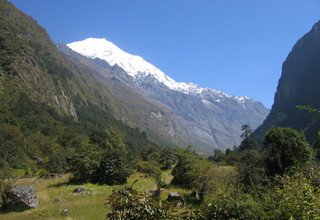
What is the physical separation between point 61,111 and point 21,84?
31980 mm

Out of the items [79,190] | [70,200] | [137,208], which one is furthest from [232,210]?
[79,190]

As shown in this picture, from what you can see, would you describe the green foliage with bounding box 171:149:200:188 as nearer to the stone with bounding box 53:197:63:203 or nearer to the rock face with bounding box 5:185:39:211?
the stone with bounding box 53:197:63:203

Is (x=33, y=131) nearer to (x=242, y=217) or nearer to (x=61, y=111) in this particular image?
(x=61, y=111)

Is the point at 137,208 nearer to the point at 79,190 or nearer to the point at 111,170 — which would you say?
the point at 79,190

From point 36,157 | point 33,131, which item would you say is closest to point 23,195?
point 36,157

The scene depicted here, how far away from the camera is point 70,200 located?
39375 mm

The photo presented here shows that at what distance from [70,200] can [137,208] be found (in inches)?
1145

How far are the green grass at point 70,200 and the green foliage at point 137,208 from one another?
884 inches

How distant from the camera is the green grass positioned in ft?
112

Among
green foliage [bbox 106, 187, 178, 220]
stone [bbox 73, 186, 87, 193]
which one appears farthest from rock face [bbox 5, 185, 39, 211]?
green foliage [bbox 106, 187, 178, 220]

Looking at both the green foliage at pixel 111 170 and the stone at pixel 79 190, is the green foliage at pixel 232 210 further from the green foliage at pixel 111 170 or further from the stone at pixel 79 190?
the green foliage at pixel 111 170

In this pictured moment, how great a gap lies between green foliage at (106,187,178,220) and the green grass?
73.7ft

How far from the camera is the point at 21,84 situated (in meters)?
162

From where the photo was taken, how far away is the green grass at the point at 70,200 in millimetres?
34156
